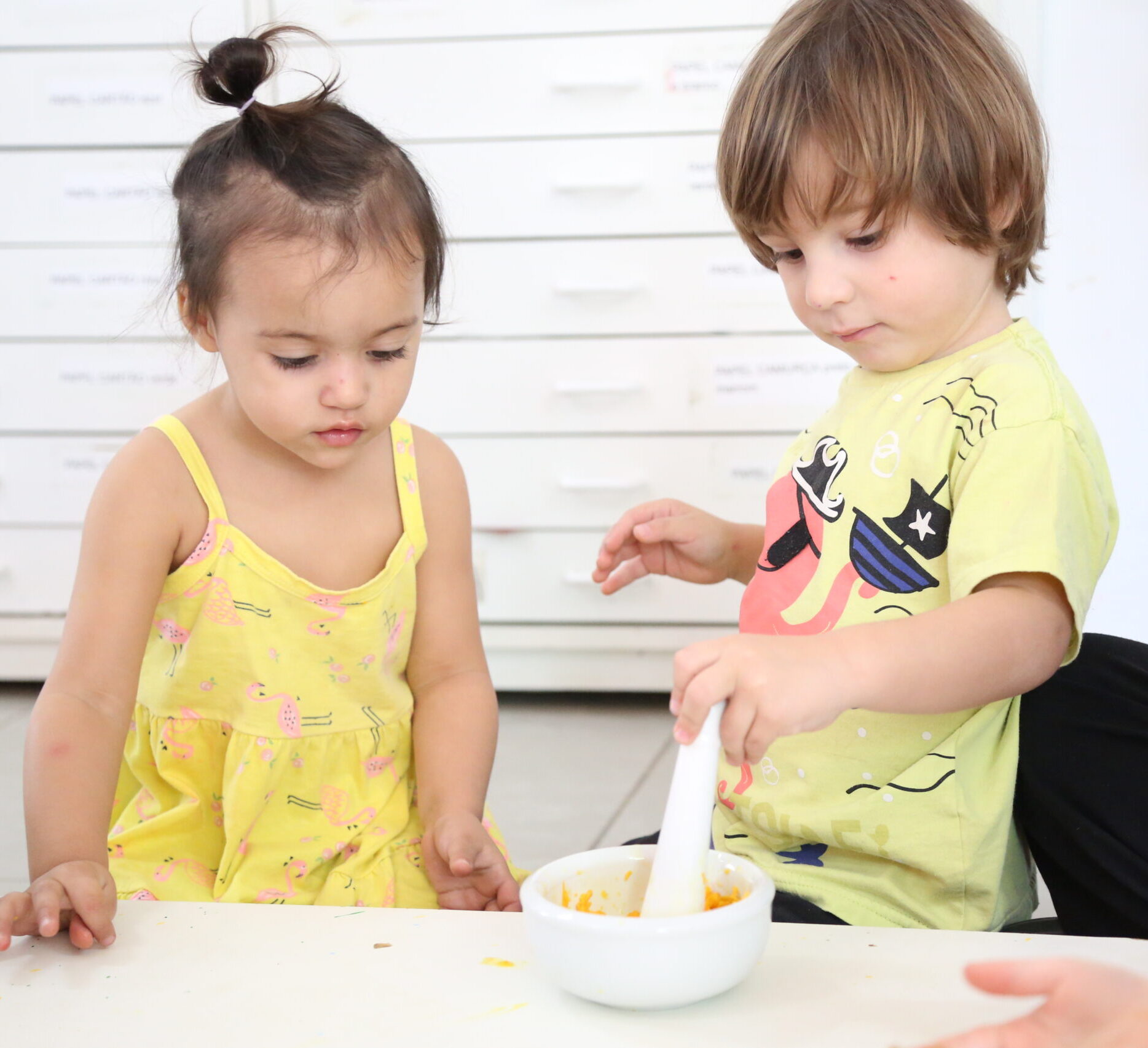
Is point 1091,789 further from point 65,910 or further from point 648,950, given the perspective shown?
point 65,910

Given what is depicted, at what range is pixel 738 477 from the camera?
174cm

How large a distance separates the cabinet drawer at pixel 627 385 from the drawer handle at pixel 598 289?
6 cm

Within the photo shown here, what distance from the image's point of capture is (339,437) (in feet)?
2.63

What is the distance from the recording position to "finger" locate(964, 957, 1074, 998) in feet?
1.15

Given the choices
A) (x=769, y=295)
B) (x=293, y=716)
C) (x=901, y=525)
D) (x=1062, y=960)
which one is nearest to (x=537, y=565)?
(x=769, y=295)

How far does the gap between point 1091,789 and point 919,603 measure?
0.13 meters

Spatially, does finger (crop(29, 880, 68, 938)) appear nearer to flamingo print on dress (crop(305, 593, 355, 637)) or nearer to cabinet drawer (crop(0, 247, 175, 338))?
flamingo print on dress (crop(305, 593, 355, 637))

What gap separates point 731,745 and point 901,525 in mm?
286

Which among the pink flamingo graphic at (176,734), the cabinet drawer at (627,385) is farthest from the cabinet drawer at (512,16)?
the pink flamingo graphic at (176,734)

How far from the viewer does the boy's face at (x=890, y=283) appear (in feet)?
2.29

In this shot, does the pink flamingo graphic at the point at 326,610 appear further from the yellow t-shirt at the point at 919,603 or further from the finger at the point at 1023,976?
the finger at the point at 1023,976

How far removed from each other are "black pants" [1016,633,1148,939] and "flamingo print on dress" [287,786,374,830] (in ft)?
1.43

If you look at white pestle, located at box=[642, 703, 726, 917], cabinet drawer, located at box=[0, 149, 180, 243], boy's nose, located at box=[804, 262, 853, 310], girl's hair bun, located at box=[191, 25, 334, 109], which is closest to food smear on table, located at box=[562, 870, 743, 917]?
white pestle, located at box=[642, 703, 726, 917]

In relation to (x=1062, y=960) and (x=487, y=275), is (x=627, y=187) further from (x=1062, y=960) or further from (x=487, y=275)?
(x=1062, y=960)
